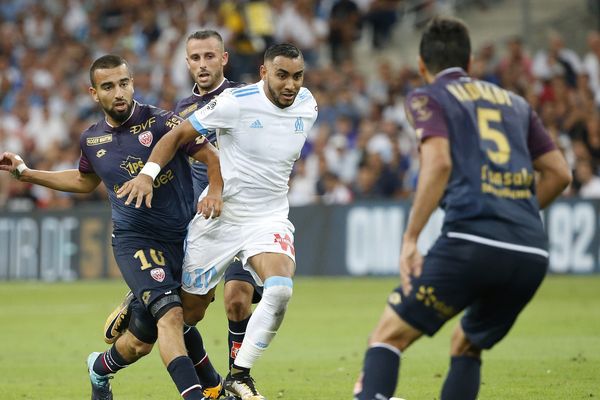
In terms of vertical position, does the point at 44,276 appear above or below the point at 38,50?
below

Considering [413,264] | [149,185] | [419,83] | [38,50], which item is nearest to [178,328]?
[149,185]

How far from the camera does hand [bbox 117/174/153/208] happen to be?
786cm

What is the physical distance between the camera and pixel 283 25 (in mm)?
26438

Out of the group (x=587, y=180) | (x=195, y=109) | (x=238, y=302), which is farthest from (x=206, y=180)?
(x=587, y=180)

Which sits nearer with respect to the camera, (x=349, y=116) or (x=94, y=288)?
(x=94, y=288)

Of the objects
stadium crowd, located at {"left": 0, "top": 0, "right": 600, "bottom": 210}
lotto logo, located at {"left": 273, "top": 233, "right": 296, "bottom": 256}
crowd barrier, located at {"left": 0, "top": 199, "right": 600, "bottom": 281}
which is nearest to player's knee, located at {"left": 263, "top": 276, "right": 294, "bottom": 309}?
lotto logo, located at {"left": 273, "top": 233, "right": 296, "bottom": 256}

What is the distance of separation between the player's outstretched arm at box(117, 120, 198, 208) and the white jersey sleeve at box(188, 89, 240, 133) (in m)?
0.07

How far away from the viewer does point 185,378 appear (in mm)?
7848

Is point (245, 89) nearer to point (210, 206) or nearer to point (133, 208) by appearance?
point (210, 206)

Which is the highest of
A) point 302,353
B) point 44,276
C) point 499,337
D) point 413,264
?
point 413,264

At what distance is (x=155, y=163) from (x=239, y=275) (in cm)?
151

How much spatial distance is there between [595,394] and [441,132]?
3643mm

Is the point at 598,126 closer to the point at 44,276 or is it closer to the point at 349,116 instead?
the point at 349,116

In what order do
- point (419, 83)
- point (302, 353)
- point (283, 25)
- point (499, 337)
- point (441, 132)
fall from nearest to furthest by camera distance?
point (441, 132) < point (499, 337) < point (302, 353) < point (419, 83) < point (283, 25)
